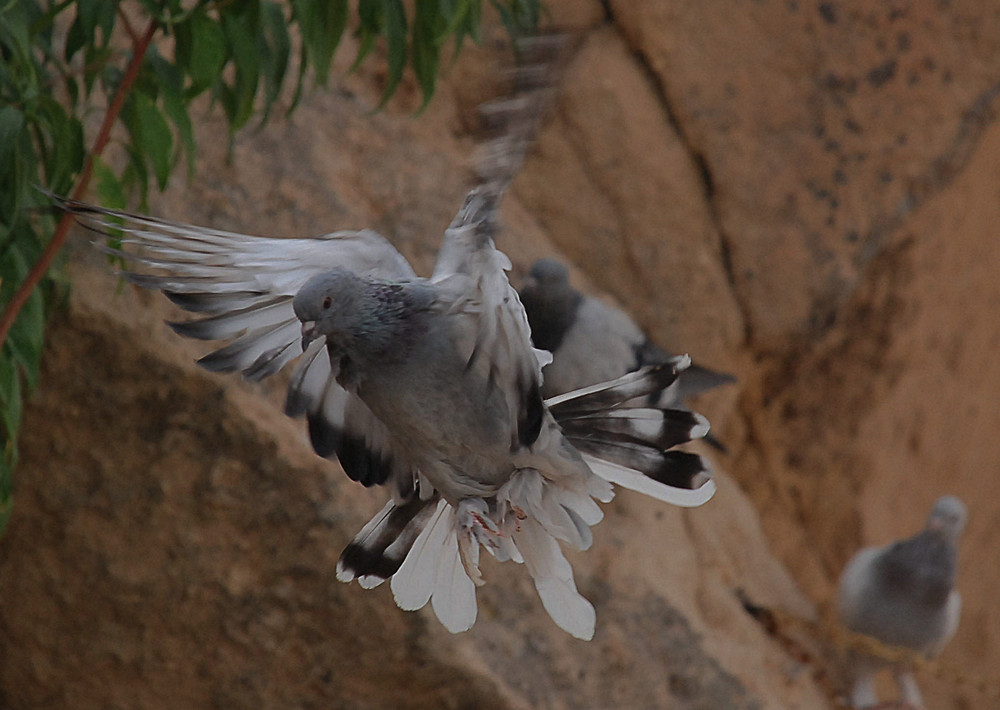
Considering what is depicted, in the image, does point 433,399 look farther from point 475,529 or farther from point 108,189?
point 108,189

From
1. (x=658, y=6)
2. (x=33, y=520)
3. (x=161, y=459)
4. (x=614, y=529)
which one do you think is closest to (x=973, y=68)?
(x=658, y=6)

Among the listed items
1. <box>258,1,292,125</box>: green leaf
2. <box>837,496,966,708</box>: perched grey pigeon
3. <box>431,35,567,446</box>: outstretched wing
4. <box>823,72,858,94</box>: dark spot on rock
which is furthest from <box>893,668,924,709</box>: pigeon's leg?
<box>258,1,292,125</box>: green leaf

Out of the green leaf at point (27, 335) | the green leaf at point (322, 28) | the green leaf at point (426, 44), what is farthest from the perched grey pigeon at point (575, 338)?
the green leaf at point (27, 335)

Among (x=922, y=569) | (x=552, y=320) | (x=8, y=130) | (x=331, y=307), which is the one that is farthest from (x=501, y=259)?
(x=922, y=569)

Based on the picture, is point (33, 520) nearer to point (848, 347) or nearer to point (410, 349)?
point (410, 349)

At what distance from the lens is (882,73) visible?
16.3 feet

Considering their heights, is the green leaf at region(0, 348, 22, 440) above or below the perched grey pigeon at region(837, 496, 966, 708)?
above

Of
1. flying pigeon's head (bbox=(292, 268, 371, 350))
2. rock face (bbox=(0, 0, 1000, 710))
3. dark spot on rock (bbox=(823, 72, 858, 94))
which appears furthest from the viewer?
dark spot on rock (bbox=(823, 72, 858, 94))

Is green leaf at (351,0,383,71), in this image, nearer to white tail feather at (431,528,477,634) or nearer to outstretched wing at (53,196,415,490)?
outstretched wing at (53,196,415,490)

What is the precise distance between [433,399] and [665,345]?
312cm

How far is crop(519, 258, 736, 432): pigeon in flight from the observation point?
12.9 ft

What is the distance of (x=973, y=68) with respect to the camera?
5051 millimetres

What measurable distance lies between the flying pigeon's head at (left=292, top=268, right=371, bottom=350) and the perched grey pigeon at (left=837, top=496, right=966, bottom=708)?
3.43m

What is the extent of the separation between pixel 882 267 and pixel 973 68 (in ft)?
3.01
